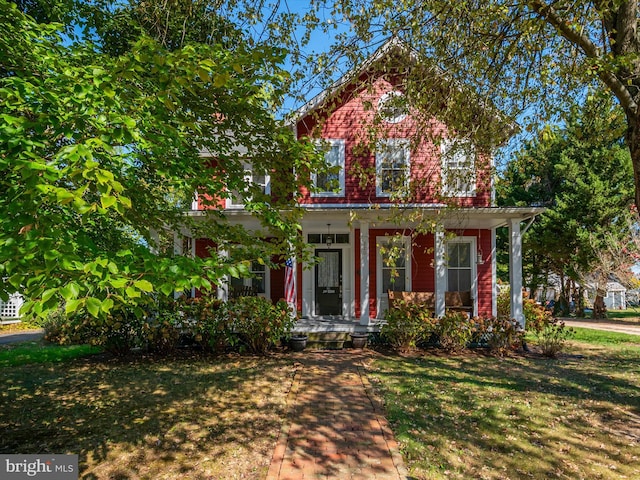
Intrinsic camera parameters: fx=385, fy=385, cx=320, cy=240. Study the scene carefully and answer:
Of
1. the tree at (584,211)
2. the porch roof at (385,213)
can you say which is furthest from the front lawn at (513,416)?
the tree at (584,211)

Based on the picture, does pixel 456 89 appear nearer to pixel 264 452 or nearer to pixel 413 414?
pixel 413 414

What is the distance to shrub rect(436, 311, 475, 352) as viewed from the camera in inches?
365

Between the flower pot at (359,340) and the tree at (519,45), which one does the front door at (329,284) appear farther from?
the tree at (519,45)

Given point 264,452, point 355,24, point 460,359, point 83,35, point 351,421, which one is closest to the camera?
point 264,452

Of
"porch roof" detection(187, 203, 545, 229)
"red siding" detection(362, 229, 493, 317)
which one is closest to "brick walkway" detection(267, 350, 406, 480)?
"porch roof" detection(187, 203, 545, 229)

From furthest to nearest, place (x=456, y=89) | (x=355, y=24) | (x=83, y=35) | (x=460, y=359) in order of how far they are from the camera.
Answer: (x=83, y=35)
(x=460, y=359)
(x=456, y=89)
(x=355, y=24)

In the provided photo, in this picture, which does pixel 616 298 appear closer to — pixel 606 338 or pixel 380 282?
pixel 606 338

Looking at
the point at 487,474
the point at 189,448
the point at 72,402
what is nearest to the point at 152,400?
the point at 72,402

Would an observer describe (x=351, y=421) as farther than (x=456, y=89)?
No

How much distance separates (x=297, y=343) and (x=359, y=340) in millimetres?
1578

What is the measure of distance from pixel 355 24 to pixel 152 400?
657 cm

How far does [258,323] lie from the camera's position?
913cm

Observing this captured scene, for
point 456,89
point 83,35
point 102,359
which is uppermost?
point 83,35

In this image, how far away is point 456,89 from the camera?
6.46m
